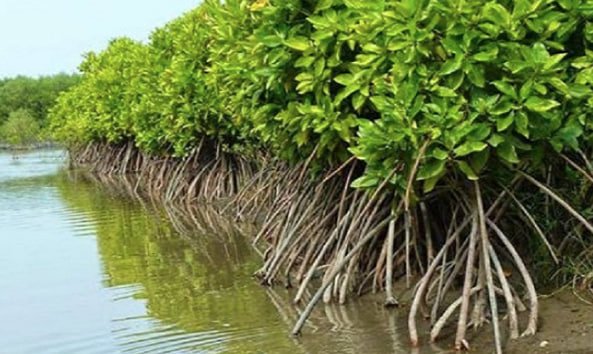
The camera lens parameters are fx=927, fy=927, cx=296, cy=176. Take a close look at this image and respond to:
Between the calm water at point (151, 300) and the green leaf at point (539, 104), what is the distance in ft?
4.90

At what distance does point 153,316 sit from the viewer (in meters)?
6.80

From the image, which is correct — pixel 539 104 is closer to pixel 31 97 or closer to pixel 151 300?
pixel 151 300

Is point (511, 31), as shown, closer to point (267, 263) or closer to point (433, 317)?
point (433, 317)

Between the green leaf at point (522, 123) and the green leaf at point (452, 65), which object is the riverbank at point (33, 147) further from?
the green leaf at point (522, 123)

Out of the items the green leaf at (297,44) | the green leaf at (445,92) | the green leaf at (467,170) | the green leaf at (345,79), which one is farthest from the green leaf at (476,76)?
the green leaf at (297,44)

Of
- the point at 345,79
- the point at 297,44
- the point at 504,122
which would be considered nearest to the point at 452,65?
the point at 504,122

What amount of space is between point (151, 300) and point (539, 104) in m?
3.76

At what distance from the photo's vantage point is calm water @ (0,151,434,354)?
5.74 m

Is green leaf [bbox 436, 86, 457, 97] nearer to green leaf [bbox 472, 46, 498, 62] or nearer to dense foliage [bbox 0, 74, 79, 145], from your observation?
green leaf [bbox 472, 46, 498, 62]

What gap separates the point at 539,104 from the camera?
4.89 metres

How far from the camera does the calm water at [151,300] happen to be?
5.74m

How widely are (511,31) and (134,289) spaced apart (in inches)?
169

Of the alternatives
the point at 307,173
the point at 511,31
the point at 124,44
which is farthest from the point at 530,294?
the point at 124,44

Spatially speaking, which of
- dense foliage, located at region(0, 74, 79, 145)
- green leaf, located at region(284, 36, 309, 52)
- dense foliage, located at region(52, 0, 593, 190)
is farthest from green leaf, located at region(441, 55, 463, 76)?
dense foliage, located at region(0, 74, 79, 145)
